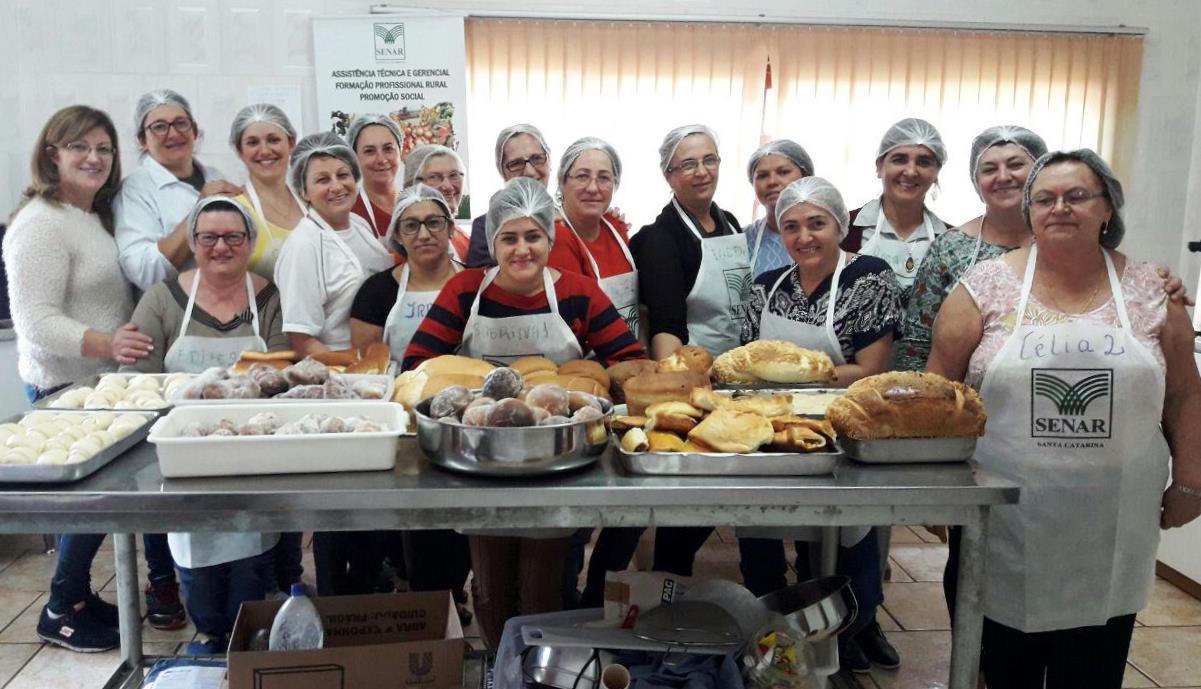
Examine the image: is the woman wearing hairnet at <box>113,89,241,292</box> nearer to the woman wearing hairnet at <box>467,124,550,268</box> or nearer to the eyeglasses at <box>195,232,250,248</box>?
the eyeglasses at <box>195,232,250,248</box>

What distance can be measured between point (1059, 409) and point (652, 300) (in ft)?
5.19

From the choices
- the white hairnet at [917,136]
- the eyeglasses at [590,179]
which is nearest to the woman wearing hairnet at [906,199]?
the white hairnet at [917,136]

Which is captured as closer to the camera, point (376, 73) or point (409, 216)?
point (409, 216)

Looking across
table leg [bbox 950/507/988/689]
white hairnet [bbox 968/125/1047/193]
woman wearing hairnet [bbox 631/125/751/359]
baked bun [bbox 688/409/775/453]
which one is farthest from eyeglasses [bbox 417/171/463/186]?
table leg [bbox 950/507/988/689]

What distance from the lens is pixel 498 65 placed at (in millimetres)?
5340

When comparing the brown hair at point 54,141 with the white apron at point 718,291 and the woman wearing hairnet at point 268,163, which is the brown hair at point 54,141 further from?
the white apron at point 718,291

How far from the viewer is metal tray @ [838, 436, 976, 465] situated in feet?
6.19

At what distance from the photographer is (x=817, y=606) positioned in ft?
7.67

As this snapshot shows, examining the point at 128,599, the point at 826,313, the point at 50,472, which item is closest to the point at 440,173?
the point at 826,313

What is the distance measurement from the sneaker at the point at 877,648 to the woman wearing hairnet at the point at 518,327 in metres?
1.36

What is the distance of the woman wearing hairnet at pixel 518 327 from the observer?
109 inches

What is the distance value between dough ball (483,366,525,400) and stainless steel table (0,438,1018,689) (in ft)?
0.70

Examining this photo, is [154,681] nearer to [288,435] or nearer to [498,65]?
[288,435]

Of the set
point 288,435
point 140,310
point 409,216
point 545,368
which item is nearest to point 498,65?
point 409,216
